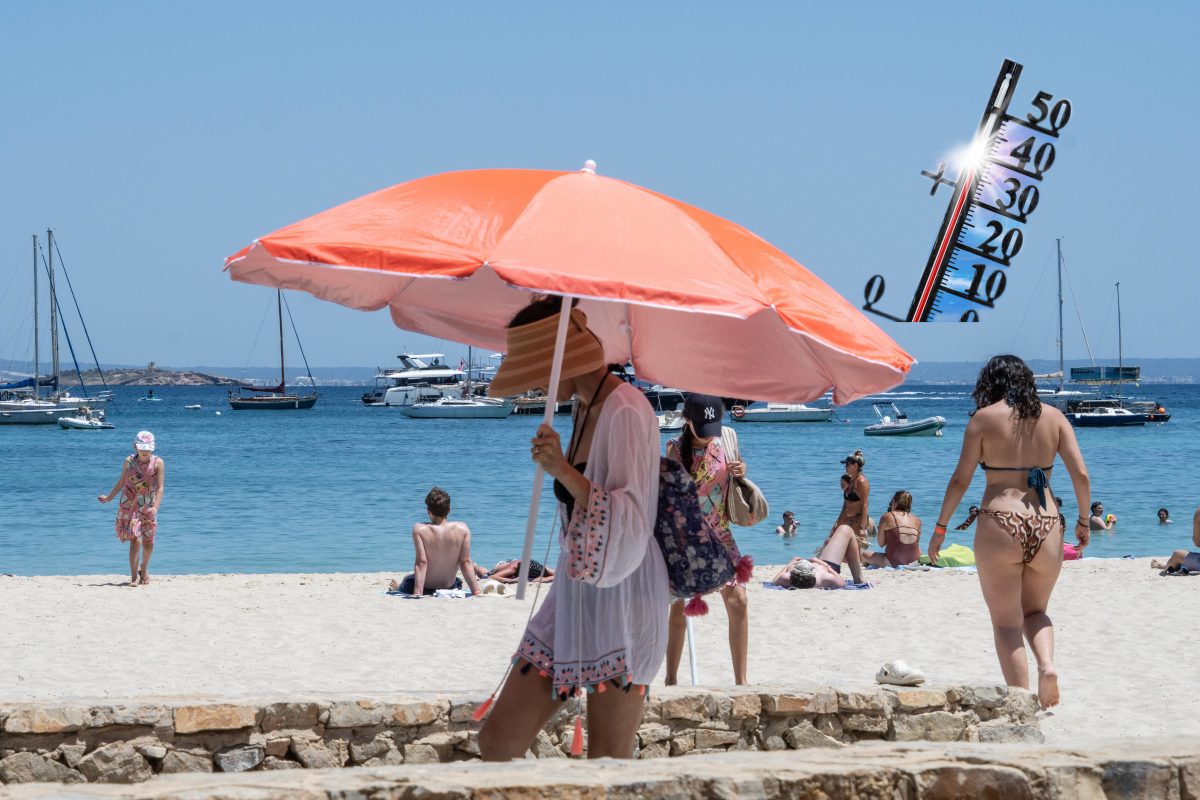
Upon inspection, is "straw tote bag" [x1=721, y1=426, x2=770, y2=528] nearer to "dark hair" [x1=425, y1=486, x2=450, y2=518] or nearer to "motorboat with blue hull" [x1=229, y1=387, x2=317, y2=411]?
"dark hair" [x1=425, y1=486, x2=450, y2=518]

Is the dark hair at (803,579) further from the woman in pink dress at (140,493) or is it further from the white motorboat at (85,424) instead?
the white motorboat at (85,424)

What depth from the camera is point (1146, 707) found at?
6.97 m

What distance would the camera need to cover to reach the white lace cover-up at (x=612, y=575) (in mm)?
3273

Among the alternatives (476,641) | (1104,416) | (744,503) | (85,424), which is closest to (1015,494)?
(744,503)

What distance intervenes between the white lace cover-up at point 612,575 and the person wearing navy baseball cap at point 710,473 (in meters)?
2.70

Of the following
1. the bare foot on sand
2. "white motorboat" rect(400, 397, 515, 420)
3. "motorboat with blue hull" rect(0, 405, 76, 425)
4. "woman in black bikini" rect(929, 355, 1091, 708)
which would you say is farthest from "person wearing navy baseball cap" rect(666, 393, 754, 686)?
"white motorboat" rect(400, 397, 515, 420)

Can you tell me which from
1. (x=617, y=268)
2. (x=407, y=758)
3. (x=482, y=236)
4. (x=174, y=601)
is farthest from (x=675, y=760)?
(x=174, y=601)

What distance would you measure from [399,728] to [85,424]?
218ft

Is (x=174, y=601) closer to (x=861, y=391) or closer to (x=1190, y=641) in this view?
(x=1190, y=641)

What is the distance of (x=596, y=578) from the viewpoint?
3.28 m

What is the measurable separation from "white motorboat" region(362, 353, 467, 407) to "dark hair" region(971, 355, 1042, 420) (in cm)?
9815

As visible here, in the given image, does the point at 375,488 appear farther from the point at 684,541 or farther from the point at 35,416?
the point at 35,416

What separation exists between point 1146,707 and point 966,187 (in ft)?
23.0

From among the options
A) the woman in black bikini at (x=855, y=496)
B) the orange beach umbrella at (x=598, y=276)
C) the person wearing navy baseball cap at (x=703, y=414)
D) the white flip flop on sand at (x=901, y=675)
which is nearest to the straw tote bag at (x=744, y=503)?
the person wearing navy baseball cap at (x=703, y=414)
